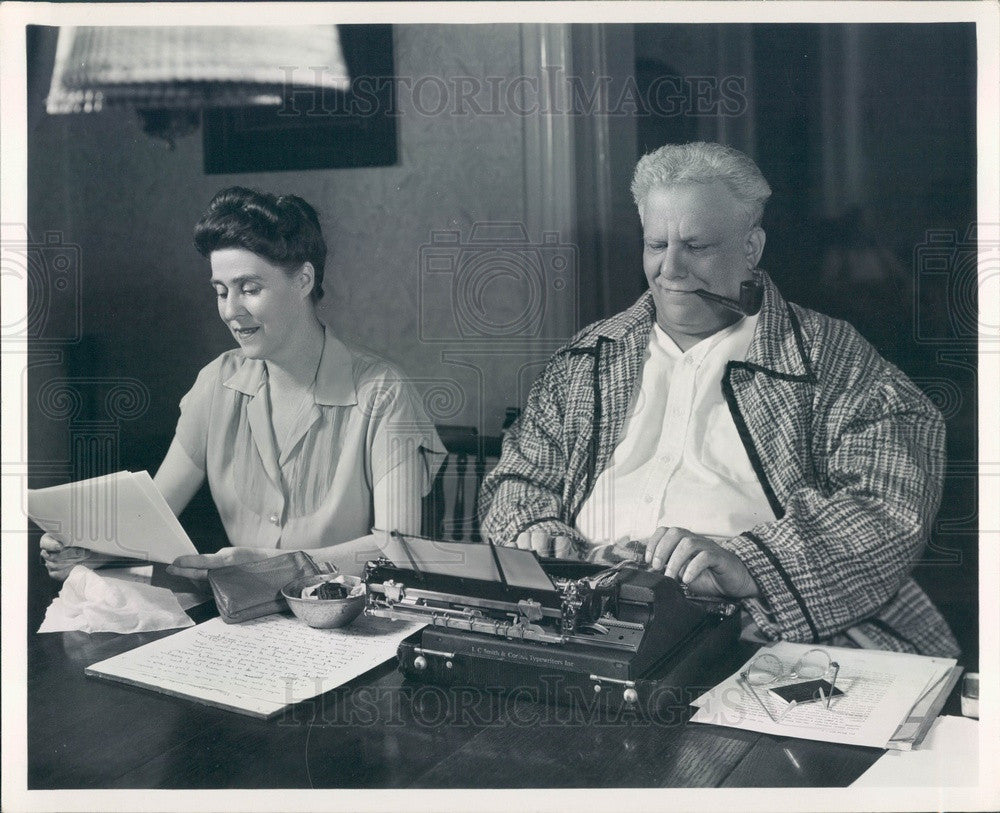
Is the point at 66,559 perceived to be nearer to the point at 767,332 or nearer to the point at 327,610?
the point at 327,610

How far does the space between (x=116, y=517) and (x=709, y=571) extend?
1.00m

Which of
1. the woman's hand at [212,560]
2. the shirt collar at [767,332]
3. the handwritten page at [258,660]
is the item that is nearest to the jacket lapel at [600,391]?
the shirt collar at [767,332]

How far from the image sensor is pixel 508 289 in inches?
62.2

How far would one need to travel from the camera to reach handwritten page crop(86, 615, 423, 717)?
131cm

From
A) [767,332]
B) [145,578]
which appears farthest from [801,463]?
[145,578]

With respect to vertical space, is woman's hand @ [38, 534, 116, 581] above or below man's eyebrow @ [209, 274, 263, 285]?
below

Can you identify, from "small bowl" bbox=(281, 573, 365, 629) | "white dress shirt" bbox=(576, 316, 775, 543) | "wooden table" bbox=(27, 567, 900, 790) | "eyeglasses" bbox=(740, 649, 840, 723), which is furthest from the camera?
"white dress shirt" bbox=(576, 316, 775, 543)

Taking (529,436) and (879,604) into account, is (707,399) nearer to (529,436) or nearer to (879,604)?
(529,436)

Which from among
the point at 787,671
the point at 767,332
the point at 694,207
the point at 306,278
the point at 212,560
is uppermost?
the point at 694,207

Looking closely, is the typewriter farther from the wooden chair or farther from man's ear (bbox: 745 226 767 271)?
man's ear (bbox: 745 226 767 271)

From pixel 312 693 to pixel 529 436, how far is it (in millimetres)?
555

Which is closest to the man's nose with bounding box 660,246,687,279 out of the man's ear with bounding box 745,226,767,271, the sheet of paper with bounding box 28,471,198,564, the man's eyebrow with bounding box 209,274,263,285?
the man's ear with bounding box 745,226,767,271

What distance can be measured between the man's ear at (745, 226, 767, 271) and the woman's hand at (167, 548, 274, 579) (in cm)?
94

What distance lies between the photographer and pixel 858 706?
124 cm
